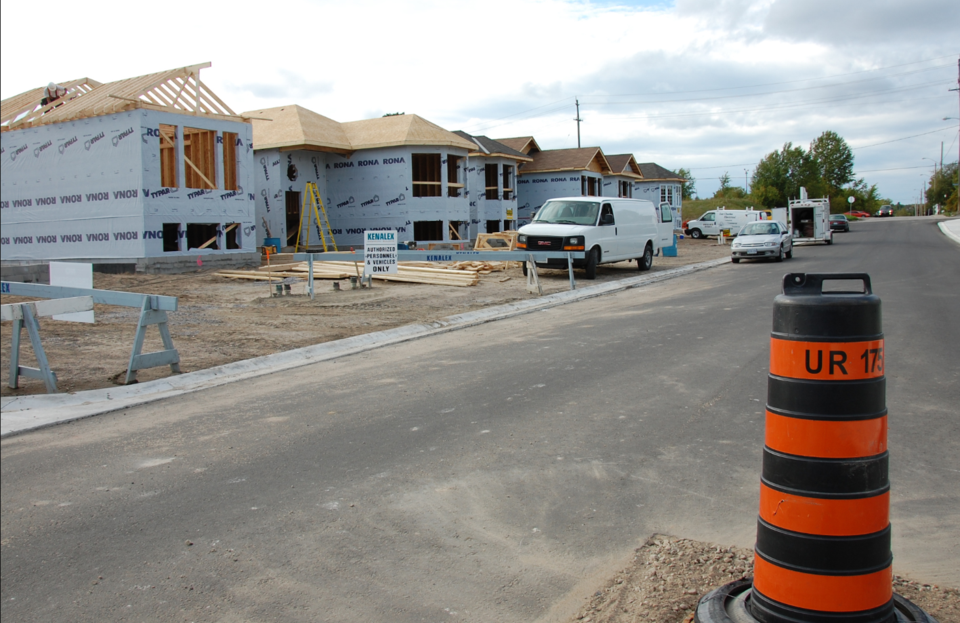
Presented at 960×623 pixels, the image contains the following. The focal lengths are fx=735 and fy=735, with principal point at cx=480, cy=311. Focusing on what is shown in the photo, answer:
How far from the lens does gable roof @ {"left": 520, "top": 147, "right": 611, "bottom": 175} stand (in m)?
45.9

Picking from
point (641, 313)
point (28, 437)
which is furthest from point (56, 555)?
point (641, 313)

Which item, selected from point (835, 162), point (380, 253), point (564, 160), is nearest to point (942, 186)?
point (835, 162)

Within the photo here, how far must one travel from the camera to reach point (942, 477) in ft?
16.0

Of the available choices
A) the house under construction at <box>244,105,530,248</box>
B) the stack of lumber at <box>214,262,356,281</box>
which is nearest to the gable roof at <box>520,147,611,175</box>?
the house under construction at <box>244,105,530,248</box>

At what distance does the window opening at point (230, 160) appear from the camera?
25.0 meters

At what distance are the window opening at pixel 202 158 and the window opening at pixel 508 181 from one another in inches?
783

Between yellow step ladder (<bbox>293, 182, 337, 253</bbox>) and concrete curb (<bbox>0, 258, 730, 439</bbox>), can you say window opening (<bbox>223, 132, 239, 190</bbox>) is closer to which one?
yellow step ladder (<bbox>293, 182, 337, 253</bbox>)

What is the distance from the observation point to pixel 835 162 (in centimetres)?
12762

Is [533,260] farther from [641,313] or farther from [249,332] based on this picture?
[249,332]

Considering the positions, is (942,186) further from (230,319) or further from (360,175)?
(230,319)

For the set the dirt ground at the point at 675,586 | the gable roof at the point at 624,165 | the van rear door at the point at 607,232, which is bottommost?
the dirt ground at the point at 675,586

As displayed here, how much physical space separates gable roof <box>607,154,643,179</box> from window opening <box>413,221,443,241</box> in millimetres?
21917

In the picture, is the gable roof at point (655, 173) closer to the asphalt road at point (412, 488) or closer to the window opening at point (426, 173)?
the window opening at point (426, 173)

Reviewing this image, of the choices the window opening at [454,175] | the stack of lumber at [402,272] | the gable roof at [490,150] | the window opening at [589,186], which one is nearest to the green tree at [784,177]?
the window opening at [589,186]
